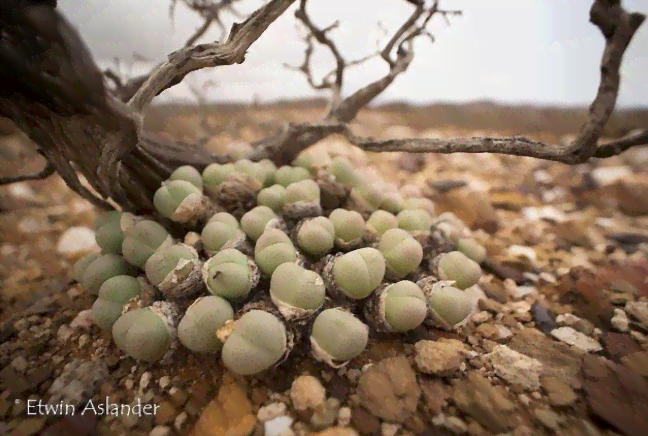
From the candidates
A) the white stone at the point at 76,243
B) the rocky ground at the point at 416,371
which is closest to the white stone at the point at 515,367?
the rocky ground at the point at 416,371

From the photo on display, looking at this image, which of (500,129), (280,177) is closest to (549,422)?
(280,177)

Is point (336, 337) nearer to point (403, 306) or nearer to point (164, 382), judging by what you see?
point (403, 306)

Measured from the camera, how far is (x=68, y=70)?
73 centimetres

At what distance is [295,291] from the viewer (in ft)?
2.58

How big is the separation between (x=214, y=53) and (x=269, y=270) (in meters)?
0.49

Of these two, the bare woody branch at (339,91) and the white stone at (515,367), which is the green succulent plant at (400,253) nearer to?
the white stone at (515,367)

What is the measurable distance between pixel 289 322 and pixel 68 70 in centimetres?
64

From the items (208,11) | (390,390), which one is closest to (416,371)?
(390,390)

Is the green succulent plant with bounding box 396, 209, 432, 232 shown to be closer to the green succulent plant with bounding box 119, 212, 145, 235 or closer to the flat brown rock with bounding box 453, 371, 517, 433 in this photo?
the flat brown rock with bounding box 453, 371, 517, 433

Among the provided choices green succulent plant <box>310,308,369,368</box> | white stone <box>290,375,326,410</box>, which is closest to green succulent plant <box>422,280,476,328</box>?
green succulent plant <box>310,308,369,368</box>

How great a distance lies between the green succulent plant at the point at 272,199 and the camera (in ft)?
3.49

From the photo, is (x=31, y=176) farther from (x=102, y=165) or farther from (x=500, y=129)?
(x=500, y=129)

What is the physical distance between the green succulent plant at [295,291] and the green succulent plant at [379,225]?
0.89 ft

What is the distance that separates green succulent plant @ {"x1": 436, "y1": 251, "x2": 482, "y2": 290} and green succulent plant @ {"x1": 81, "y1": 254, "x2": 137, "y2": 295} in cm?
80
